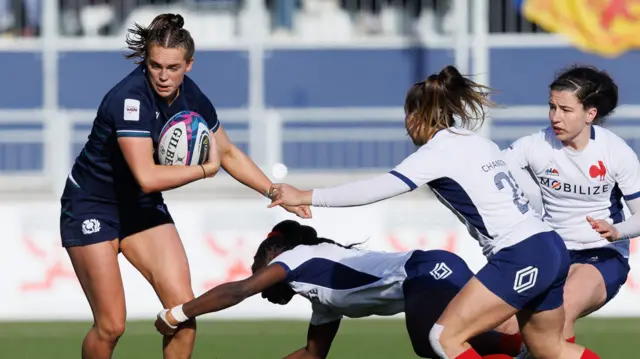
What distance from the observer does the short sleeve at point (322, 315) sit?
6855 millimetres

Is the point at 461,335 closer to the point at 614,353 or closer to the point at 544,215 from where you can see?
the point at 544,215

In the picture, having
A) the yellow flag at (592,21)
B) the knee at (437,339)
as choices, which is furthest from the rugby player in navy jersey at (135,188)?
the yellow flag at (592,21)

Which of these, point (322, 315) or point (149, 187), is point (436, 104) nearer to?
point (322, 315)

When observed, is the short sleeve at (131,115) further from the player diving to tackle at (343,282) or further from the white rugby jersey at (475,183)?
the white rugby jersey at (475,183)

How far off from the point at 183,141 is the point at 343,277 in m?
1.02

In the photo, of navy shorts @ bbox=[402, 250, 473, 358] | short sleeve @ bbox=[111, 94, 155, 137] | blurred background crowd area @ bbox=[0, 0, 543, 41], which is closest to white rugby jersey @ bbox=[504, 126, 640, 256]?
navy shorts @ bbox=[402, 250, 473, 358]

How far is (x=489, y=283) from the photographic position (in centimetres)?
605

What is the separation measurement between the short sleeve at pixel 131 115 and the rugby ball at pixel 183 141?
11 centimetres

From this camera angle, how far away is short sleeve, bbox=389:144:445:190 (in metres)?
6.06

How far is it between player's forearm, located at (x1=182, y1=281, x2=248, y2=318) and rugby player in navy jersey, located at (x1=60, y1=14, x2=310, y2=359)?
45 centimetres

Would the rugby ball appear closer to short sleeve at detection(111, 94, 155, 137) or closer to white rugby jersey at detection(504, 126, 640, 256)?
short sleeve at detection(111, 94, 155, 137)

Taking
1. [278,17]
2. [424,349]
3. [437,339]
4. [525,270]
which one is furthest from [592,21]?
[437,339]

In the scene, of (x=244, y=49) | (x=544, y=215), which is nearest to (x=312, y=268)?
(x=544, y=215)

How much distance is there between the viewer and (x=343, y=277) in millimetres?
6570
